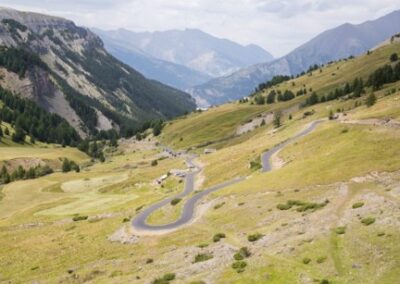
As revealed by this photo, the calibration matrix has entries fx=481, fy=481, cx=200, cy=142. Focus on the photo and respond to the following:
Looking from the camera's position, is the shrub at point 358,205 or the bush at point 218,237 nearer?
the shrub at point 358,205

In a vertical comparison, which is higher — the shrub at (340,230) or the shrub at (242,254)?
the shrub at (340,230)

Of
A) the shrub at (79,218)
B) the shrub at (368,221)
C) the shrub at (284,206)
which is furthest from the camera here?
the shrub at (79,218)

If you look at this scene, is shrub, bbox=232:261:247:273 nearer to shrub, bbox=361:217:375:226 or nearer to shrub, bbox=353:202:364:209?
shrub, bbox=361:217:375:226

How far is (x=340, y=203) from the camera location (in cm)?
5194

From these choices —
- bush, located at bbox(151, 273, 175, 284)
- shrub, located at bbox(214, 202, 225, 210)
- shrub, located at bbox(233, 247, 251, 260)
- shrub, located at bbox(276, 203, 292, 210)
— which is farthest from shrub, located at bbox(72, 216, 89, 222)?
shrub, located at bbox(233, 247, 251, 260)

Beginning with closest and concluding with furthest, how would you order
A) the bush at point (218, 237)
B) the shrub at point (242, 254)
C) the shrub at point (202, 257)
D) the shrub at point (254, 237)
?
1. the shrub at point (242, 254)
2. the shrub at point (202, 257)
3. the shrub at point (254, 237)
4. the bush at point (218, 237)

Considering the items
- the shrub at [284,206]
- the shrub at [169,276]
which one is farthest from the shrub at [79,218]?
the shrub at [169,276]

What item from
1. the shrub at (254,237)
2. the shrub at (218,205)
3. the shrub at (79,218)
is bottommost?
the shrub at (79,218)

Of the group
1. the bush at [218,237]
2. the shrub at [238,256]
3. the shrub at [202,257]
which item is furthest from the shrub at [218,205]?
the shrub at [238,256]

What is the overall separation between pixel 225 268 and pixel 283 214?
15911 millimetres

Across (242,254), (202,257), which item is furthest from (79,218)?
(242,254)

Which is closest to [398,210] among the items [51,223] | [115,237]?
[115,237]

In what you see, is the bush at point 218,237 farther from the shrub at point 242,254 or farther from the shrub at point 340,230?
the shrub at point 340,230

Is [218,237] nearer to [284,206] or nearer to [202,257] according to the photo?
[202,257]
